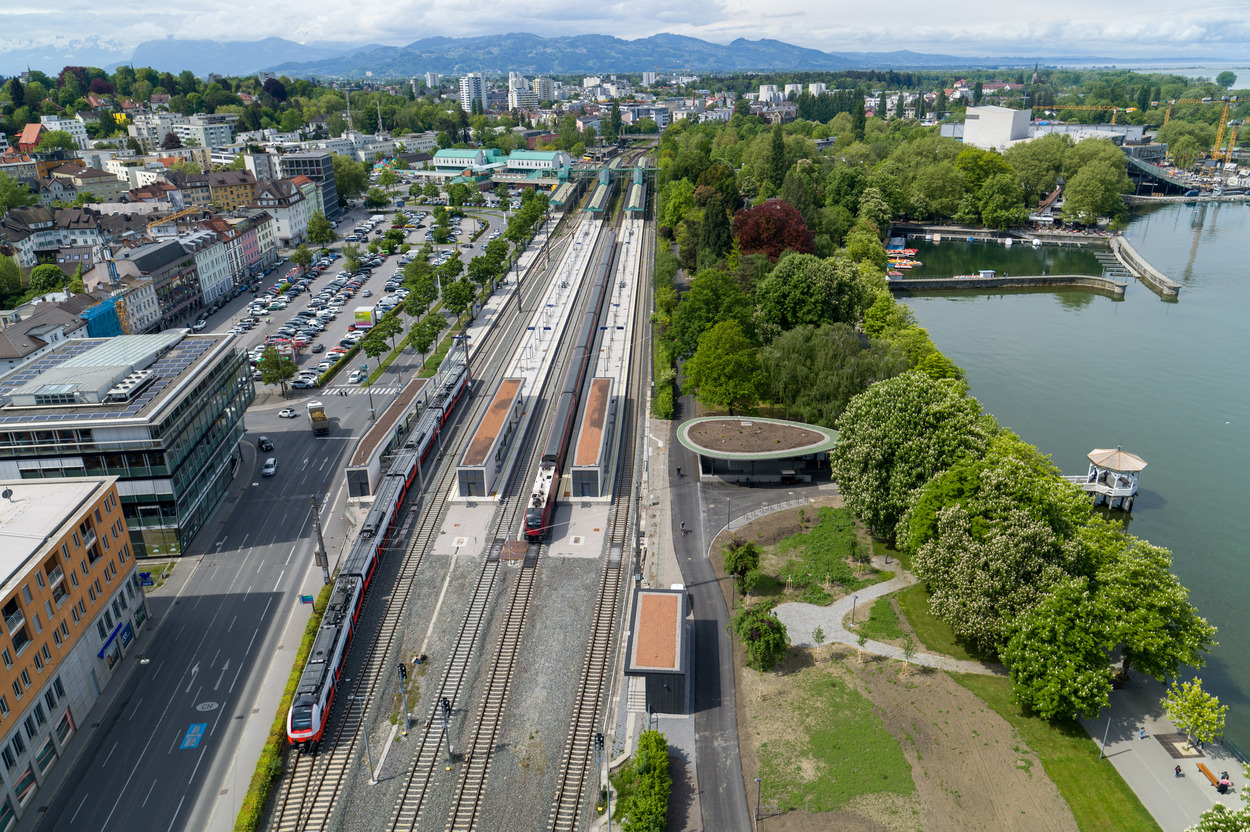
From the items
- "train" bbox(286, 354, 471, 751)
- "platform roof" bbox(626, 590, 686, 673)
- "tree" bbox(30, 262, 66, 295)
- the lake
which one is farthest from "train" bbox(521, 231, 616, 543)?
"tree" bbox(30, 262, 66, 295)

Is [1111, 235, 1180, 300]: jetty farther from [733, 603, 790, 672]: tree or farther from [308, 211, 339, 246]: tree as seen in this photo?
[308, 211, 339, 246]: tree

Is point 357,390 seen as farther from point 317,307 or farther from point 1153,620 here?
point 1153,620

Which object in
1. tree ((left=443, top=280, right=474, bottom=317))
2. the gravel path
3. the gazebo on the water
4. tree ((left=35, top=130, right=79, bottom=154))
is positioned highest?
tree ((left=35, top=130, right=79, bottom=154))

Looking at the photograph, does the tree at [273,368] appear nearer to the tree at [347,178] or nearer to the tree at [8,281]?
the tree at [8,281]

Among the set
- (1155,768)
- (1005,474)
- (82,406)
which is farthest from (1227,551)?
(82,406)

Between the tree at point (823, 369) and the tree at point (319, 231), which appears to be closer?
the tree at point (823, 369)

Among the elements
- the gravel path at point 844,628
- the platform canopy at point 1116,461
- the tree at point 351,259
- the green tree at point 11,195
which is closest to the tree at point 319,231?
the tree at point 351,259
